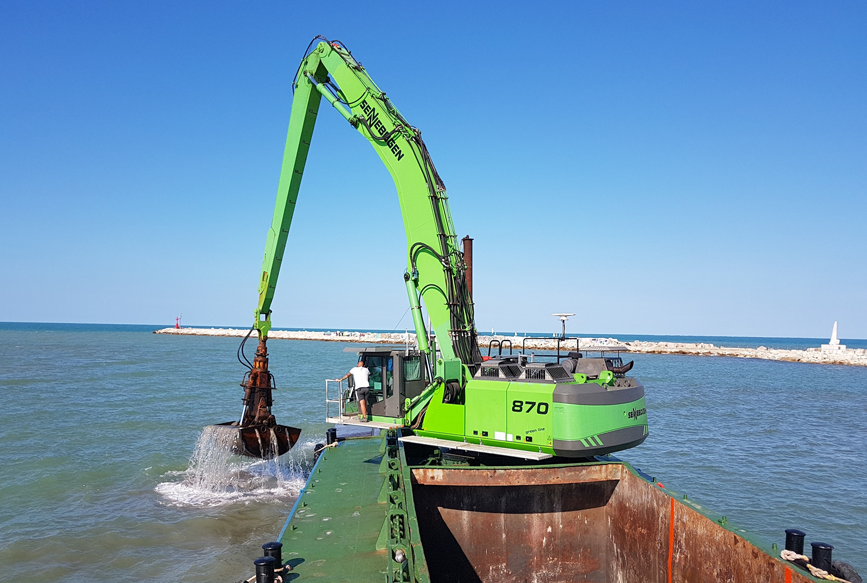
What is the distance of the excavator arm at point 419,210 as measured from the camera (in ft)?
36.6

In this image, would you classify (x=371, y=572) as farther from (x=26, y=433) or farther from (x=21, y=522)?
(x=26, y=433)

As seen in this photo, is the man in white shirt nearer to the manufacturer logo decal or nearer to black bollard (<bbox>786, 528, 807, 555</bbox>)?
the manufacturer logo decal

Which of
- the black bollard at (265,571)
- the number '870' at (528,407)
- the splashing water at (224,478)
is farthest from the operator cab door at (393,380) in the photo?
the black bollard at (265,571)

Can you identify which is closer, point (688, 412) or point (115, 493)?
point (115, 493)

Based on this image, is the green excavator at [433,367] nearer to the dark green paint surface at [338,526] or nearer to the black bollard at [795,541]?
the dark green paint surface at [338,526]

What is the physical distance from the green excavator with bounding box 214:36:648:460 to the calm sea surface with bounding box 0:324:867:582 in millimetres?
2705

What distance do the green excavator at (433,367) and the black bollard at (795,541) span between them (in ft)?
10.6

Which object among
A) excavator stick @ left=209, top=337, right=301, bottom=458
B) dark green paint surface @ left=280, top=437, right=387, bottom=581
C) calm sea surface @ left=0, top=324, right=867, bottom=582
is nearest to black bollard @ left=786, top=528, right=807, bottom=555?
dark green paint surface @ left=280, top=437, right=387, bottom=581

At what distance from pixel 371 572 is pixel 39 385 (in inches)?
1446

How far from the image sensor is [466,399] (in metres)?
10.1

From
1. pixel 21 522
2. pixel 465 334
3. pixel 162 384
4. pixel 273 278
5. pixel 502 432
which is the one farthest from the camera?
pixel 162 384

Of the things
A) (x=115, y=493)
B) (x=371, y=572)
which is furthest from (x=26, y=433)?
(x=371, y=572)

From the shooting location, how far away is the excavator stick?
1366 centimetres

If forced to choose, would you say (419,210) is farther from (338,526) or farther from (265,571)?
(265,571)
